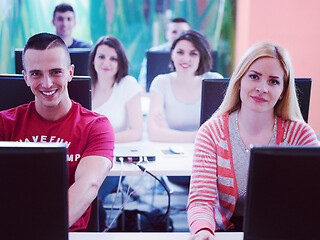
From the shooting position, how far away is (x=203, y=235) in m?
1.12

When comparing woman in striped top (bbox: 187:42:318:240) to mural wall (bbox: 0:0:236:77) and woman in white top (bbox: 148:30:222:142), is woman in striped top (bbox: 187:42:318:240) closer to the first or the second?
woman in white top (bbox: 148:30:222:142)

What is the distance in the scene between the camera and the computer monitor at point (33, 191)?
0.67m

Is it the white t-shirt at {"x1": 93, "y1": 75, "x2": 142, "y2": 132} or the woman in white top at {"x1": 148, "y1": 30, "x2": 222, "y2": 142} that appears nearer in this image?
the white t-shirt at {"x1": 93, "y1": 75, "x2": 142, "y2": 132}

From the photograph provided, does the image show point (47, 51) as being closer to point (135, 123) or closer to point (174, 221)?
point (135, 123)

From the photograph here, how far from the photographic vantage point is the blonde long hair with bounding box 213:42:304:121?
137 centimetres

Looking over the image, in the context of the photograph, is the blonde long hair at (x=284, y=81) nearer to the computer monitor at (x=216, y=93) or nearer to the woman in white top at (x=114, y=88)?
the computer monitor at (x=216, y=93)

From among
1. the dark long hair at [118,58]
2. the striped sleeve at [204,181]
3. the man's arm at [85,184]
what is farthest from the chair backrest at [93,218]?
the dark long hair at [118,58]

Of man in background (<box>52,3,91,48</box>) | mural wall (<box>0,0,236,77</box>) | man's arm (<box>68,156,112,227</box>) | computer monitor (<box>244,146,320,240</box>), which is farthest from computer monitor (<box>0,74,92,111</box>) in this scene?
mural wall (<box>0,0,236,77</box>)

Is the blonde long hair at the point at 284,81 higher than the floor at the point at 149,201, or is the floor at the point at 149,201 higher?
the blonde long hair at the point at 284,81

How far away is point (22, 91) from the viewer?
1668 mm

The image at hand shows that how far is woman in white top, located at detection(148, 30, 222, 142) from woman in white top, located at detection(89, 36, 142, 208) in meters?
0.16

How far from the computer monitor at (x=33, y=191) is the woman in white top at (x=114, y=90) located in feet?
5.42

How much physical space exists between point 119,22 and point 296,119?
154 inches

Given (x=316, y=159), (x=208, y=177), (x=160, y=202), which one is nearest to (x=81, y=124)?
(x=208, y=177)
